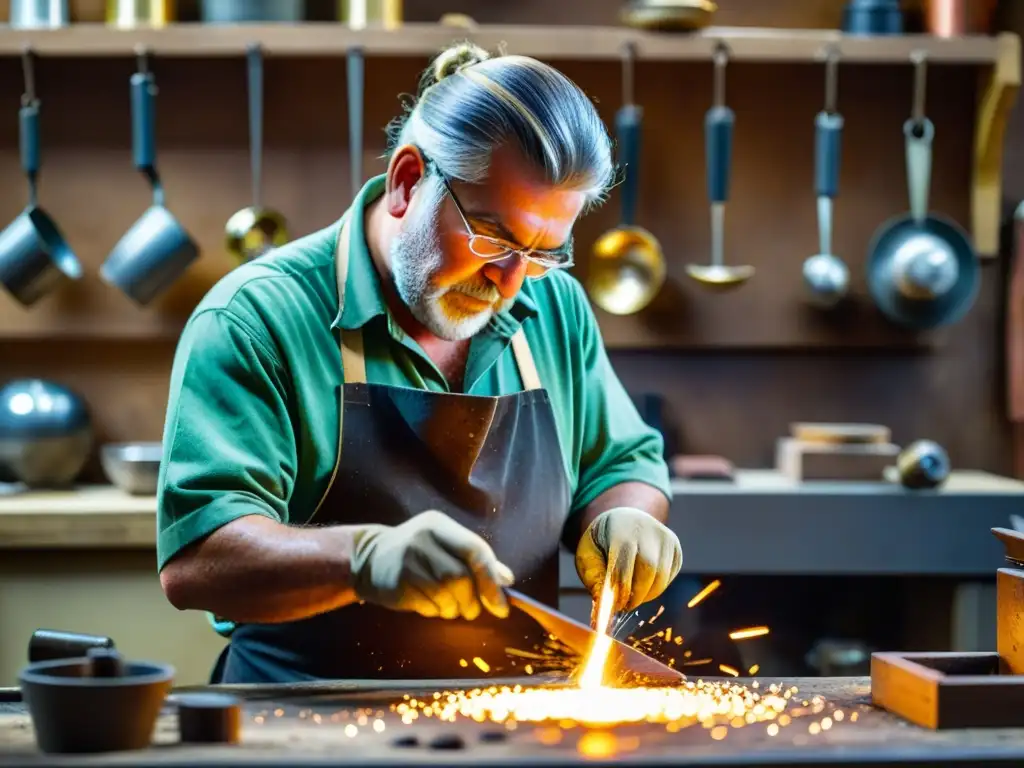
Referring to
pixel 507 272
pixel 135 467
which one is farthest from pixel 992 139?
pixel 135 467

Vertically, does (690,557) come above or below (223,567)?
below

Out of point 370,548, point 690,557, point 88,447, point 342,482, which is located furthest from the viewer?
point 88,447

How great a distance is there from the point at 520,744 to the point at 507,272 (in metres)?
0.87

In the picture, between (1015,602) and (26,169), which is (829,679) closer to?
(1015,602)

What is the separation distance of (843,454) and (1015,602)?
189 centimetres

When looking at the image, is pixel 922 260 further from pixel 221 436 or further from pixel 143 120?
pixel 221 436

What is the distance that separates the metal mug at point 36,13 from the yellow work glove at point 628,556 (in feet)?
8.14

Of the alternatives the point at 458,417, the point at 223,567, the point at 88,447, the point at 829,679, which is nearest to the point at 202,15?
the point at 88,447

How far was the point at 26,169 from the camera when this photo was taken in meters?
3.76

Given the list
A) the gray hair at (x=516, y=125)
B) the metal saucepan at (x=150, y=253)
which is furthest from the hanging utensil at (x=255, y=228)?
the gray hair at (x=516, y=125)

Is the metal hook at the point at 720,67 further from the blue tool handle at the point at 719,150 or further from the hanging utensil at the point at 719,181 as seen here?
the blue tool handle at the point at 719,150

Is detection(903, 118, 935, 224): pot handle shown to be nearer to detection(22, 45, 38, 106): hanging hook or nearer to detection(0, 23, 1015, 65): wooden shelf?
detection(0, 23, 1015, 65): wooden shelf

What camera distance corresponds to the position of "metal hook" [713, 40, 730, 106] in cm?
377

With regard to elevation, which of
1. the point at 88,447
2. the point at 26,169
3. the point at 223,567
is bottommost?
the point at 88,447
